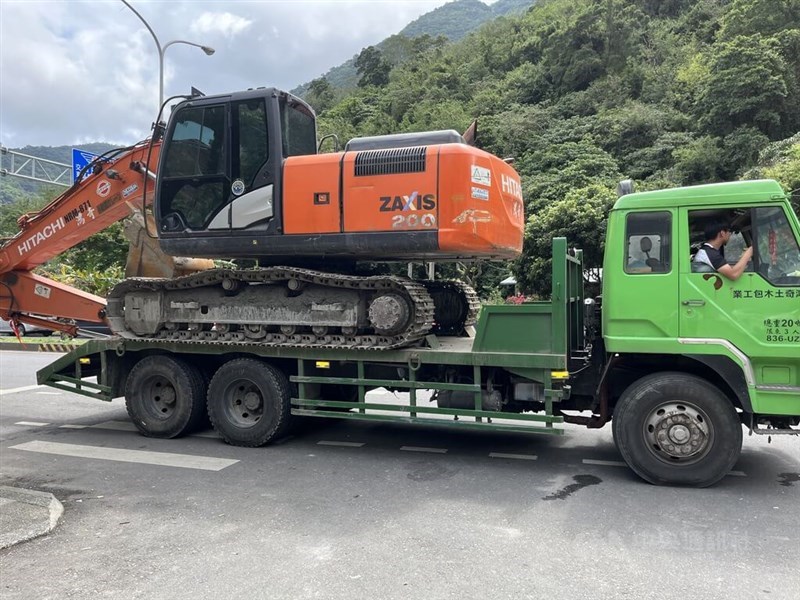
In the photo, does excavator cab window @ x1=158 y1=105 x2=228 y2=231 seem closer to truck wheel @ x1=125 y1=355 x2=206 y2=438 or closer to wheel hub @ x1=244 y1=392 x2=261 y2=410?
truck wheel @ x1=125 y1=355 x2=206 y2=438

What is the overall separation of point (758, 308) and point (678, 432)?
1.25 m

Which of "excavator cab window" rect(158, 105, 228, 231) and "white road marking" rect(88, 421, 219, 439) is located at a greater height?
"excavator cab window" rect(158, 105, 228, 231)

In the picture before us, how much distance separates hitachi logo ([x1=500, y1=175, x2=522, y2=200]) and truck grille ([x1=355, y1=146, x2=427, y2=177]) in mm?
936

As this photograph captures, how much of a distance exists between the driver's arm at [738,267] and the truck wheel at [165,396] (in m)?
5.82

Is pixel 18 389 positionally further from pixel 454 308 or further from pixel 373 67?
pixel 373 67

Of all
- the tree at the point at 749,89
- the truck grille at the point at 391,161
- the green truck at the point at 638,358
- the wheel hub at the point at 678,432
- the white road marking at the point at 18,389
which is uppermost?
the tree at the point at 749,89

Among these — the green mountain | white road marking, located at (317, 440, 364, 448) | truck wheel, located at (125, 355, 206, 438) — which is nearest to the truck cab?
white road marking, located at (317, 440, 364, 448)

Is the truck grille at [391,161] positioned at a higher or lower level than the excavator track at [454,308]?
higher

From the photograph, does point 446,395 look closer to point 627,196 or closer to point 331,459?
point 331,459

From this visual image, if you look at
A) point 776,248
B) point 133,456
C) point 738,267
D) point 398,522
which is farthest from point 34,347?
point 776,248

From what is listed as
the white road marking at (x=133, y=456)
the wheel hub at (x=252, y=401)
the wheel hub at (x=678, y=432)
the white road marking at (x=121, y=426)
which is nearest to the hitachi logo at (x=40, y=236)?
the white road marking at (x=121, y=426)

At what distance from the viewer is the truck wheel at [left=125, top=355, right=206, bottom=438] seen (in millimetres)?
7305

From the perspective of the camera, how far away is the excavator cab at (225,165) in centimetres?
669

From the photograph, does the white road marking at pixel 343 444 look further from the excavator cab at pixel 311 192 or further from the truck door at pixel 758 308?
the truck door at pixel 758 308
